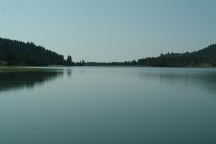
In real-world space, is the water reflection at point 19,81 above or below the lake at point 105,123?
above

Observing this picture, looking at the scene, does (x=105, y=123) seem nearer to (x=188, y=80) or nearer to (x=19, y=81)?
(x=19, y=81)

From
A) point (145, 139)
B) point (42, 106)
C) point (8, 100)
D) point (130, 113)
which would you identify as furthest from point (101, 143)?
point (8, 100)

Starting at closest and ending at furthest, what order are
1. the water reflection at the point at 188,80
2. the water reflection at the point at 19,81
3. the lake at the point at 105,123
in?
the lake at the point at 105,123 → the water reflection at the point at 19,81 → the water reflection at the point at 188,80

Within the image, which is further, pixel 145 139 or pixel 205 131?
pixel 205 131

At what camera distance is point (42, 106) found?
21312 millimetres

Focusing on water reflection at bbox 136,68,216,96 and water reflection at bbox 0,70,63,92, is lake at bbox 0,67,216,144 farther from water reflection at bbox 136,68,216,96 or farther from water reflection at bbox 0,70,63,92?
water reflection at bbox 136,68,216,96

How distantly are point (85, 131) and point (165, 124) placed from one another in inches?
168

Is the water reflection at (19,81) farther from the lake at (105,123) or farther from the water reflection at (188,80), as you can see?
the water reflection at (188,80)

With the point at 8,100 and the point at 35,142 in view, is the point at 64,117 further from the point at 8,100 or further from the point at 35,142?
the point at 8,100

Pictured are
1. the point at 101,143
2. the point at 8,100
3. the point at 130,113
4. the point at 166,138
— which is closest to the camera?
the point at 101,143

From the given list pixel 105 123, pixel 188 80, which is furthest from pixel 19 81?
pixel 105 123

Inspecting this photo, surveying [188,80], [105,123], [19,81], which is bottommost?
[188,80]

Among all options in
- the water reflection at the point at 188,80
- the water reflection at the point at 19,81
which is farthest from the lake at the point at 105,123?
the water reflection at the point at 188,80

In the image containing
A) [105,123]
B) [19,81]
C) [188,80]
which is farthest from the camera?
[188,80]
